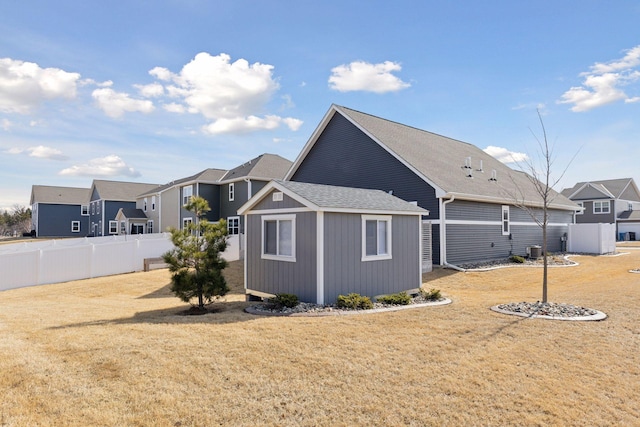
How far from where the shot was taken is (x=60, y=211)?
2028 inches

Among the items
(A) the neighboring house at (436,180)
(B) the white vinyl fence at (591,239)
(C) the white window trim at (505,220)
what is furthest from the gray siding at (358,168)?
(B) the white vinyl fence at (591,239)

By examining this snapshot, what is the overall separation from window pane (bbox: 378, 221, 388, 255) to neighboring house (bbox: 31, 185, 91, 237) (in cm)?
5261

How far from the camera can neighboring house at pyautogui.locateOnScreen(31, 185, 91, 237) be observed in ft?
164

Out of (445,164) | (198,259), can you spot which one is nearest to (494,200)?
(445,164)

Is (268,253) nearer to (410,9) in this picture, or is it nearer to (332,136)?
(410,9)

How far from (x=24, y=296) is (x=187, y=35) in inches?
456

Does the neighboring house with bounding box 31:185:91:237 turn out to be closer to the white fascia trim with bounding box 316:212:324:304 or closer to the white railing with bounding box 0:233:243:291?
the white railing with bounding box 0:233:243:291

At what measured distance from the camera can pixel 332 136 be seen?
22.8m

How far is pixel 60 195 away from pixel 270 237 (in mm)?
52230

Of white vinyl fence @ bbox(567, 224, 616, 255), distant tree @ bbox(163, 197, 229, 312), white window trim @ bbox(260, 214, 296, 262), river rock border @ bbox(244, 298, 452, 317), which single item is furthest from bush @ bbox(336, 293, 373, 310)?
white vinyl fence @ bbox(567, 224, 616, 255)

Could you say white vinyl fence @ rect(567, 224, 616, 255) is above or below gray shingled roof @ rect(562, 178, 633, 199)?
below

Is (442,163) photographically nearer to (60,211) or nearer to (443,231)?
(443,231)

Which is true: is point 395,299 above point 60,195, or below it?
below

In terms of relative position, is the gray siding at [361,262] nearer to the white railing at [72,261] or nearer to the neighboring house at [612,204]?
the white railing at [72,261]
